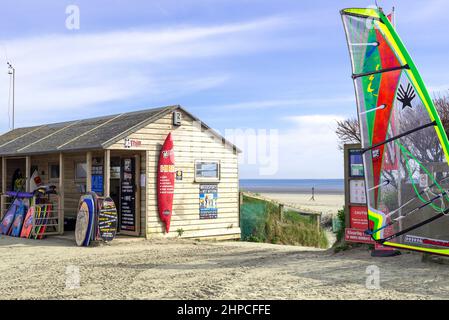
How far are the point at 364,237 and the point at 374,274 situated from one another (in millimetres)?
1912

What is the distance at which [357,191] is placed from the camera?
1005cm

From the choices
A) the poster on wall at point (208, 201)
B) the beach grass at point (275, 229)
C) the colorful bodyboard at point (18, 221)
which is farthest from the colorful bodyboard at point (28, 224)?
the beach grass at point (275, 229)

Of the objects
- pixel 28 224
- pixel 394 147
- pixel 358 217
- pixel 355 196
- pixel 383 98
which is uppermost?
pixel 383 98

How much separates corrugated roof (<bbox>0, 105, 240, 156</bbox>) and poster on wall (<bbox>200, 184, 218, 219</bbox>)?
1.46 m

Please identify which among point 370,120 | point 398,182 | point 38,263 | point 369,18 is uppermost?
point 369,18

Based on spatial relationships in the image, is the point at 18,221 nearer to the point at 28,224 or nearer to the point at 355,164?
the point at 28,224

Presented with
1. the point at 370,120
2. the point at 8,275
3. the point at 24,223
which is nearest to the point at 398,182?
the point at 370,120

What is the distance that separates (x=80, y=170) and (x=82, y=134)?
63.8 inches

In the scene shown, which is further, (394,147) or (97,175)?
(97,175)

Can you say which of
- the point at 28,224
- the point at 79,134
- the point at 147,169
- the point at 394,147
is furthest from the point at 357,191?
the point at 28,224

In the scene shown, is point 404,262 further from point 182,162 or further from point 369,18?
point 182,162

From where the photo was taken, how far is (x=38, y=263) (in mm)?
9969
